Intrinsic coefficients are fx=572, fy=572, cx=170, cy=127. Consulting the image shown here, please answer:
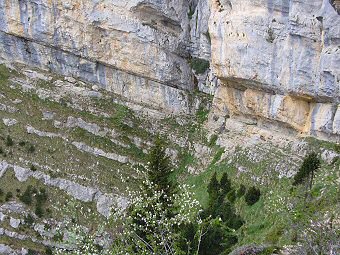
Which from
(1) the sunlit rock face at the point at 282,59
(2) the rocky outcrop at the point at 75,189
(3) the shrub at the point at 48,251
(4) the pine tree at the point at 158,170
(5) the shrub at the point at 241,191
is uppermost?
(1) the sunlit rock face at the point at 282,59

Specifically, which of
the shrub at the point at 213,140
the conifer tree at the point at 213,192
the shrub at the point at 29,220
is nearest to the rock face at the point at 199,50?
the shrub at the point at 213,140

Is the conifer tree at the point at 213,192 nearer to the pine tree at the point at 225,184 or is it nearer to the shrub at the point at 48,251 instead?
the pine tree at the point at 225,184

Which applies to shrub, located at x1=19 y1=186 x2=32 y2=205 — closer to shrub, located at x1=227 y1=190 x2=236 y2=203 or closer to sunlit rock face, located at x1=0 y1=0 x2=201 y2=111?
sunlit rock face, located at x1=0 y1=0 x2=201 y2=111

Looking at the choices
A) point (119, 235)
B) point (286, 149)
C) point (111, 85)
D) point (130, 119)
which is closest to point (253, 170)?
point (286, 149)

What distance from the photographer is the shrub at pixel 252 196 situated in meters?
35.5

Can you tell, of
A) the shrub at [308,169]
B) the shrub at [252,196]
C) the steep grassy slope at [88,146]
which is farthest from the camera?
the steep grassy slope at [88,146]

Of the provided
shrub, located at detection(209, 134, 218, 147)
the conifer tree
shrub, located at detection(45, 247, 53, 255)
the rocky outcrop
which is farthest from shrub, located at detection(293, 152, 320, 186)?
shrub, located at detection(45, 247, 53, 255)

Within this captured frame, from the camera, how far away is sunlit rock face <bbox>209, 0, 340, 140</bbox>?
107ft

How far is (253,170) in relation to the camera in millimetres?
38125

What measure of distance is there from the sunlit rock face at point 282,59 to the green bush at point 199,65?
17.0 feet

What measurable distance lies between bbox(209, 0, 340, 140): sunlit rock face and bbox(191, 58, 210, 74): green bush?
5181 mm

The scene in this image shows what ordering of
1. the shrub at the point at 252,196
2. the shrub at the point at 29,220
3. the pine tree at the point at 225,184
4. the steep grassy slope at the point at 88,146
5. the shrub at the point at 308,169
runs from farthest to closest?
the shrub at the point at 29,220 < the steep grassy slope at the point at 88,146 < the pine tree at the point at 225,184 < the shrub at the point at 252,196 < the shrub at the point at 308,169

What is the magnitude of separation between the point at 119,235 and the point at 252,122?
24403mm

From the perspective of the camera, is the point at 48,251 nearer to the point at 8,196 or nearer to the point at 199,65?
the point at 8,196
